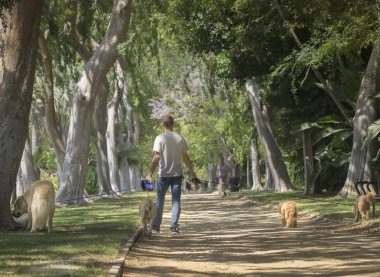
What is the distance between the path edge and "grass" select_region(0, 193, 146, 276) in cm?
8

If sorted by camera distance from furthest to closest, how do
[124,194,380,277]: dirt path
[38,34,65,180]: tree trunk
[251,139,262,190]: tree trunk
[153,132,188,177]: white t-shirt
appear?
1. [251,139,262,190]: tree trunk
2. [38,34,65,180]: tree trunk
3. [153,132,188,177]: white t-shirt
4. [124,194,380,277]: dirt path

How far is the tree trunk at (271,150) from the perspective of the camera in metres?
35.3

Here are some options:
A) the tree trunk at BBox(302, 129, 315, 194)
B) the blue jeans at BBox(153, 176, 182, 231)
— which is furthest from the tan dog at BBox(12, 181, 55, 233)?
the tree trunk at BBox(302, 129, 315, 194)

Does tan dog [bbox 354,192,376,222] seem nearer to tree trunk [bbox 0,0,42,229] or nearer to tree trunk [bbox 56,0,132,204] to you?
tree trunk [bbox 0,0,42,229]

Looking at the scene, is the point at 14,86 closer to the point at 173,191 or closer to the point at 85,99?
the point at 173,191

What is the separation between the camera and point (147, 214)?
14602mm

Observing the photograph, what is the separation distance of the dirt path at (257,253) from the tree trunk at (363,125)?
26.7 feet

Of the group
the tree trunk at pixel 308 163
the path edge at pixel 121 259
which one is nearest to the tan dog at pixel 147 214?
the path edge at pixel 121 259

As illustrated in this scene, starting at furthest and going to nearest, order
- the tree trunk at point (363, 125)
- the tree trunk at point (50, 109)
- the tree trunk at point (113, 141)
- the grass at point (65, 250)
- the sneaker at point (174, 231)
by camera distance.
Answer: the tree trunk at point (113, 141)
the tree trunk at point (50, 109)
the tree trunk at point (363, 125)
the sneaker at point (174, 231)
the grass at point (65, 250)

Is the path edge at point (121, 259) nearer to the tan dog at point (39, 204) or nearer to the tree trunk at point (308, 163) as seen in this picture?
the tan dog at point (39, 204)

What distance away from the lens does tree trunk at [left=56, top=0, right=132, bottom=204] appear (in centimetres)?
2492

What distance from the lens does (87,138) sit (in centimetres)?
2589

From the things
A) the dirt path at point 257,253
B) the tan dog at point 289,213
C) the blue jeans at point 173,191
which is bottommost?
the dirt path at point 257,253

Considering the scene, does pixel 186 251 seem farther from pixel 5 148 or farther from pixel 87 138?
pixel 87 138
